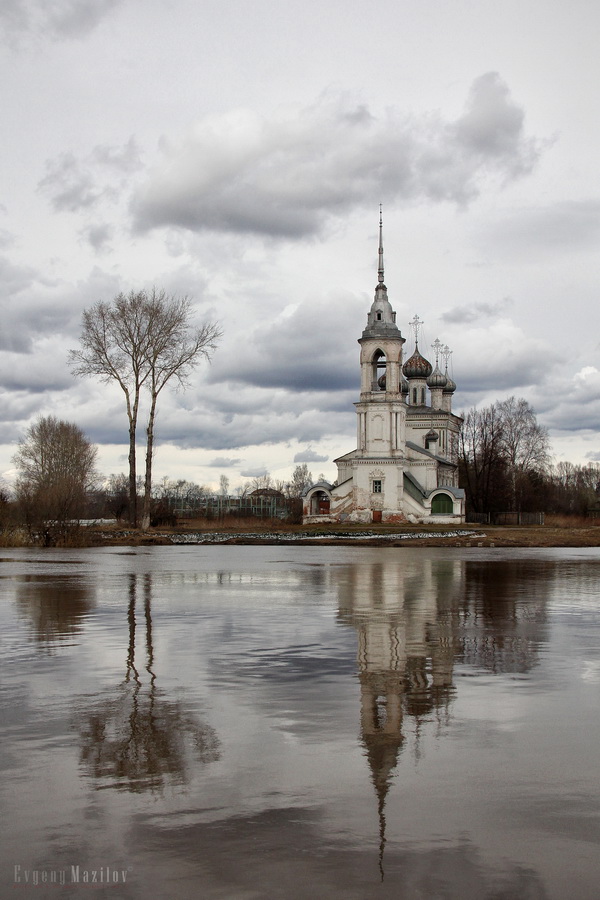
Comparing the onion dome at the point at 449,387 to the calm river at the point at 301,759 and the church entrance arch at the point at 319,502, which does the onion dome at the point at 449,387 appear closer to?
the church entrance arch at the point at 319,502

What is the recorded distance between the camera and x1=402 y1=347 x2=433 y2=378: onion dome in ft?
350

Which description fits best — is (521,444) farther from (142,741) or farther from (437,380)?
(142,741)

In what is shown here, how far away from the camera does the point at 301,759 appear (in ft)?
20.0

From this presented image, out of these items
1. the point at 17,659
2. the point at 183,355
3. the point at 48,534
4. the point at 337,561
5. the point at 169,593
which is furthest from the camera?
the point at 183,355

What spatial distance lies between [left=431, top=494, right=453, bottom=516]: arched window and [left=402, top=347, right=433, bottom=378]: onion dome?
24450 millimetres

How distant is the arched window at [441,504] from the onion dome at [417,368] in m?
24.4

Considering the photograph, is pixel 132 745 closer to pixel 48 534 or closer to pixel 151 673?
pixel 151 673

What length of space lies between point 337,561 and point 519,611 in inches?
679

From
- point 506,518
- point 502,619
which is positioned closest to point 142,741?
point 502,619

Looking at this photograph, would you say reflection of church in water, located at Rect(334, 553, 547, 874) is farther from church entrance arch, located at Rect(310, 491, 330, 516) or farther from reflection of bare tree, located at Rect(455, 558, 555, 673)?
church entrance arch, located at Rect(310, 491, 330, 516)

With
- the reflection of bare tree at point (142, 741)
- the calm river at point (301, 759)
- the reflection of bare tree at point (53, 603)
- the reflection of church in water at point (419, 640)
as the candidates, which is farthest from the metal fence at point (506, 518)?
the reflection of bare tree at point (142, 741)

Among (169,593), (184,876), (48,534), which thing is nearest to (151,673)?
(184,876)

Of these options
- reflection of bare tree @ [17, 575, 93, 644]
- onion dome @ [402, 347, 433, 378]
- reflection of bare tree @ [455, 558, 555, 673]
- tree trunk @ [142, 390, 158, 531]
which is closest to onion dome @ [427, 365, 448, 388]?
onion dome @ [402, 347, 433, 378]

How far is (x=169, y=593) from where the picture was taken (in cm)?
1873
